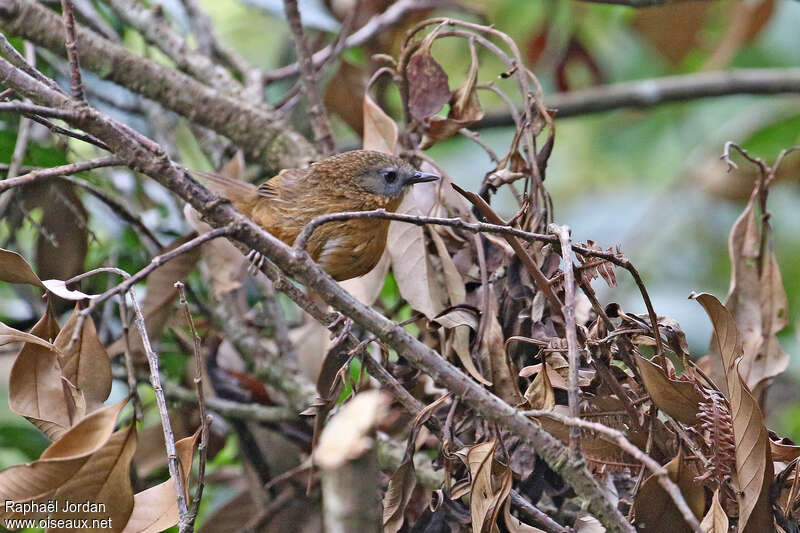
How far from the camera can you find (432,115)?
2.54m

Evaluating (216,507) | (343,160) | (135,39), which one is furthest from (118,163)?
(135,39)

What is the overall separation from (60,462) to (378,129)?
1638mm

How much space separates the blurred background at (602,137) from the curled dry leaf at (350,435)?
2032 millimetres

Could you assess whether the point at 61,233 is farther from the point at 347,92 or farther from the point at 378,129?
the point at 347,92

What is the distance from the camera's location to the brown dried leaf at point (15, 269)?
177cm

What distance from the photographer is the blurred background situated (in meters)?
3.57

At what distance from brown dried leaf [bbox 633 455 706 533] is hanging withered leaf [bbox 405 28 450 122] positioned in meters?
1.31

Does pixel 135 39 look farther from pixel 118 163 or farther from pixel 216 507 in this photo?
pixel 118 163

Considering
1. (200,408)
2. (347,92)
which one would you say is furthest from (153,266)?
(347,92)

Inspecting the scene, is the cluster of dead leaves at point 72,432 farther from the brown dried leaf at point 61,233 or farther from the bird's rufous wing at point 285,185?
the bird's rufous wing at point 285,185

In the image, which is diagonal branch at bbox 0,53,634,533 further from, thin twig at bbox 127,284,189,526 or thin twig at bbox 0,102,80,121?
thin twig at bbox 127,284,189,526

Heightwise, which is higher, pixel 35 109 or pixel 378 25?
pixel 378 25

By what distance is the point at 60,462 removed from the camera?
1540 mm

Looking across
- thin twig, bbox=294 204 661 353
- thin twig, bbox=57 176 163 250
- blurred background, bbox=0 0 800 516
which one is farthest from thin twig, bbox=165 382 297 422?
thin twig, bbox=294 204 661 353
